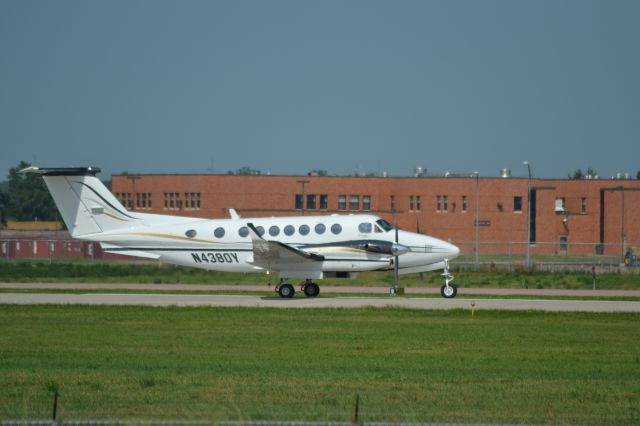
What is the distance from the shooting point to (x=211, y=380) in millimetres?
16578

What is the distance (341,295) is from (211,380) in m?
20.6

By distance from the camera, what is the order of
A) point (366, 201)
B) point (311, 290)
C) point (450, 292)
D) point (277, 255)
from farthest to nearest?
point (366, 201) → point (311, 290) → point (450, 292) → point (277, 255)

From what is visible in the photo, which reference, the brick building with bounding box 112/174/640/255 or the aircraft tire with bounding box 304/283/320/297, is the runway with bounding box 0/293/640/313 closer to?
the aircraft tire with bounding box 304/283/320/297

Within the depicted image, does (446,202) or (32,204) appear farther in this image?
(32,204)

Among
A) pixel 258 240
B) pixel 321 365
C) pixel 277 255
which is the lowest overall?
pixel 321 365

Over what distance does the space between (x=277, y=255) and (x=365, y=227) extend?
3.45 meters

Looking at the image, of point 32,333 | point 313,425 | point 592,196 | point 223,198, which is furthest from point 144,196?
point 313,425

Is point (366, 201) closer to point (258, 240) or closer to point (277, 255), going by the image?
point (277, 255)

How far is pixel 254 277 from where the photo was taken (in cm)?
4800

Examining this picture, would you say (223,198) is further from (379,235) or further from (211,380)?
(211,380)

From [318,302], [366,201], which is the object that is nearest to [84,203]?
[318,302]

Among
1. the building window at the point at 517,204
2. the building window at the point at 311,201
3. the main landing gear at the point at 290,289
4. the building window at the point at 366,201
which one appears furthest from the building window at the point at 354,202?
the main landing gear at the point at 290,289

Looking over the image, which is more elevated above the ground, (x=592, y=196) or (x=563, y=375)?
(x=592, y=196)

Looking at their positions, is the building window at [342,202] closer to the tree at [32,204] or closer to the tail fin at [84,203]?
the tail fin at [84,203]
